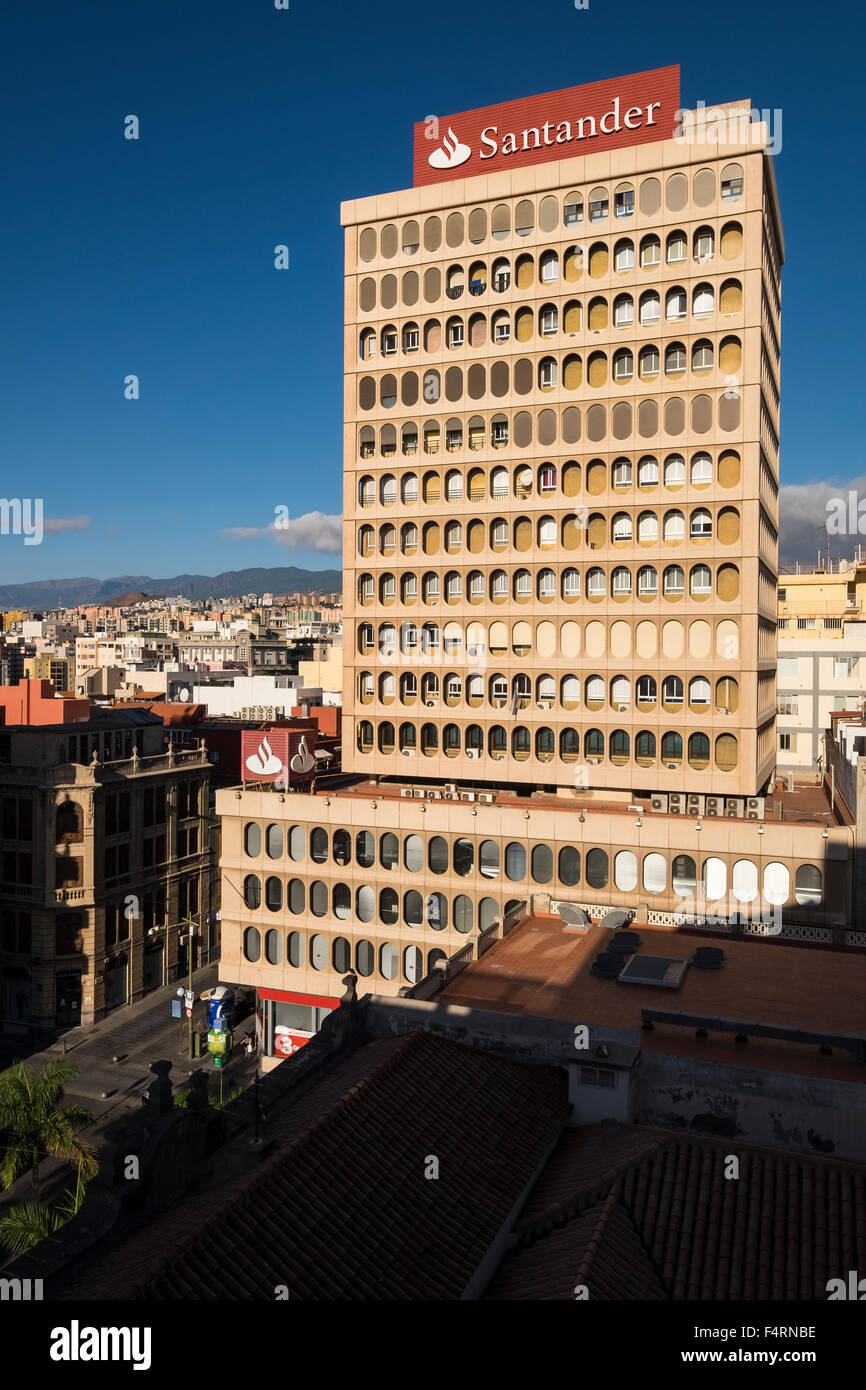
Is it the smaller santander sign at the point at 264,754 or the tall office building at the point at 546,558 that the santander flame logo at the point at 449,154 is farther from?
the smaller santander sign at the point at 264,754

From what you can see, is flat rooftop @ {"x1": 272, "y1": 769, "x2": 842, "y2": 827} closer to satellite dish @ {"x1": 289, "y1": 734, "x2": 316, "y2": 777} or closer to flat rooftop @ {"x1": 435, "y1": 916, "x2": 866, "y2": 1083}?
satellite dish @ {"x1": 289, "y1": 734, "x2": 316, "y2": 777}

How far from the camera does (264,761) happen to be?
55188mm

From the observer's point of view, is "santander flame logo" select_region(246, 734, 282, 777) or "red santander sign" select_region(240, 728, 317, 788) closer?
"red santander sign" select_region(240, 728, 317, 788)

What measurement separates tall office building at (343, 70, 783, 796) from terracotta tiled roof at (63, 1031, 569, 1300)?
29.9 meters

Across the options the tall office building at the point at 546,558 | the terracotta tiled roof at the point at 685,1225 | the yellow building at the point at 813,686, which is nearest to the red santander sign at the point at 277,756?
the tall office building at the point at 546,558

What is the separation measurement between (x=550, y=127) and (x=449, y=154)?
6197mm

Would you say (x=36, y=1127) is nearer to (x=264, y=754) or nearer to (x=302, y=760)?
(x=264, y=754)

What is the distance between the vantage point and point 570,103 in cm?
5241

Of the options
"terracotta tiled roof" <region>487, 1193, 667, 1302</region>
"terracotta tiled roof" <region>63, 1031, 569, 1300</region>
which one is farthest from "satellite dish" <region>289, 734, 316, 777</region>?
"terracotta tiled roof" <region>487, 1193, 667, 1302</region>

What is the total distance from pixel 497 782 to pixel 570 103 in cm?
3890

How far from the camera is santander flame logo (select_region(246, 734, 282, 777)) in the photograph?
54.7m

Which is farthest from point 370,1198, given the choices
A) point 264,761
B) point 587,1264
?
→ point 264,761

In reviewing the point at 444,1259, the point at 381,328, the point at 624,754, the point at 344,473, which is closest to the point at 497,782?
the point at 624,754

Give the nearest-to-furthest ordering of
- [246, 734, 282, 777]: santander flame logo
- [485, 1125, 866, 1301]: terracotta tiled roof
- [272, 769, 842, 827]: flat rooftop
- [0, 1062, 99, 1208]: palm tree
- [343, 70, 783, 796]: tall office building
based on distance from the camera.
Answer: [485, 1125, 866, 1301]: terracotta tiled roof → [0, 1062, 99, 1208]: palm tree → [343, 70, 783, 796]: tall office building → [272, 769, 842, 827]: flat rooftop → [246, 734, 282, 777]: santander flame logo
